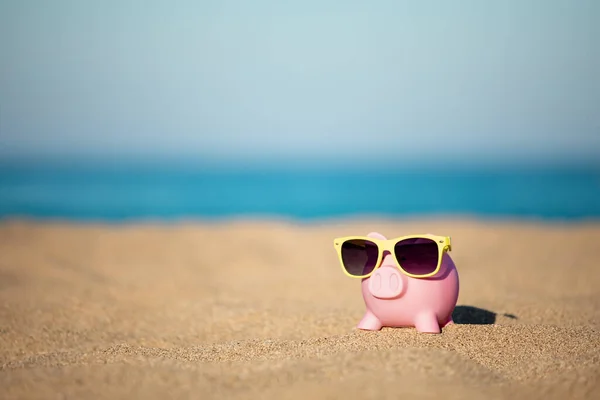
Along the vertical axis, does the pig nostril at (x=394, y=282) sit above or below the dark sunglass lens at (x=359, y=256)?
below

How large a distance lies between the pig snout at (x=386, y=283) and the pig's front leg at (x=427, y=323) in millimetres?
207

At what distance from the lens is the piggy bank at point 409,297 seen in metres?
3.97

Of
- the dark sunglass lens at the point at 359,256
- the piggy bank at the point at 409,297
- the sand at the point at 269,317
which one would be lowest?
the sand at the point at 269,317

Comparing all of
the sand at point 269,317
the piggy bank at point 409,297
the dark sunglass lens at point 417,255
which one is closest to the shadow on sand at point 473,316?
the sand at point 269,317

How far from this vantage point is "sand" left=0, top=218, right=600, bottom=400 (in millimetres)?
2994

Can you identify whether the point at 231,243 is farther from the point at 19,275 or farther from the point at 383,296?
the point at 383,296

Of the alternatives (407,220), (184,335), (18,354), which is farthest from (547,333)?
(407,220)

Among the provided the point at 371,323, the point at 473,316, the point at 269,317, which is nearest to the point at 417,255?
the point at 371,323

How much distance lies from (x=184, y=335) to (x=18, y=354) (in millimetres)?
1201

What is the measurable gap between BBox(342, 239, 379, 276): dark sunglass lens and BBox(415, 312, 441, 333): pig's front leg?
42 centimetres

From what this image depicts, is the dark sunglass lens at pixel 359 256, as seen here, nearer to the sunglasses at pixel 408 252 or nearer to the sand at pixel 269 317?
the sunglasses at pixel 408 252

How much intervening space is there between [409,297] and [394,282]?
0.13 m

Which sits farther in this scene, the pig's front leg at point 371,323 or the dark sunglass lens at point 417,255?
the pig's front leg at point 371,323

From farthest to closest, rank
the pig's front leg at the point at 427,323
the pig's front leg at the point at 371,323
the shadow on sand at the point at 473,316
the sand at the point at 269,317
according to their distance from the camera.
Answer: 1. the shadow on sand at the point at 473,316
2. the pig's front leg at the point at 371,323
3. the pig's front leg at the point at 427,323
4. the sand at the point at 269,317
